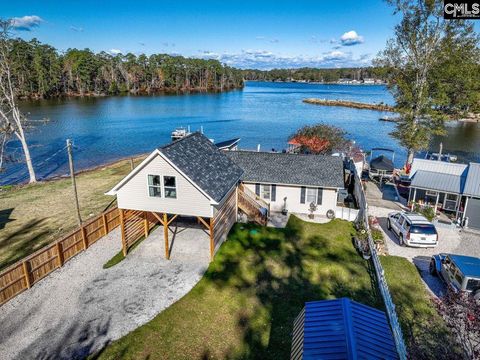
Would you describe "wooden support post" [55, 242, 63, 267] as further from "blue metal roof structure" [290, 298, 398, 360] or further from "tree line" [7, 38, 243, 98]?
"tree line" [7, 38, 243, 98]

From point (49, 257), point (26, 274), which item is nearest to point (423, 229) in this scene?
point (49, 257)

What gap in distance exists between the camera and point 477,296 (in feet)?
46.8

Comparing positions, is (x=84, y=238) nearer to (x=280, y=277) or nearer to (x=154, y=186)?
(x=154, y=186)

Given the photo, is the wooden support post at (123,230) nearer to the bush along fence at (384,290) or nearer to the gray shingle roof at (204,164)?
the gray shingle roof at (204,164)

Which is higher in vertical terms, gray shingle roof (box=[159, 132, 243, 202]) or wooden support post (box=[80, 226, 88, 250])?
gray shingle roof (box=[159, 132, 243, 202])

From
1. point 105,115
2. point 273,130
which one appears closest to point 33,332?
point 273,130

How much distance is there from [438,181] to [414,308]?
13355 millimetres

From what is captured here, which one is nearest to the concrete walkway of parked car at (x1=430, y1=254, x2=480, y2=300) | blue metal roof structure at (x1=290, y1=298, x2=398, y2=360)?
blue metal roof structure at (x1=290, y1=298, x2=398, y2=360)

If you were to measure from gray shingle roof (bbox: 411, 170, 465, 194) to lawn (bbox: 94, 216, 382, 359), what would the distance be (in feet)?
24.2

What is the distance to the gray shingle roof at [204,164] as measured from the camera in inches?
693

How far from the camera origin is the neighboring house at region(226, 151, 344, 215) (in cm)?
2488

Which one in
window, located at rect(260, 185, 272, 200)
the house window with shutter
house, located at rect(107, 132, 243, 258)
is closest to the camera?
house, located at rect(107, 132, 243, 258)

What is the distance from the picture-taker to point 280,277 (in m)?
17.6

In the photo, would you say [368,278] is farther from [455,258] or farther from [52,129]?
[52,129]
